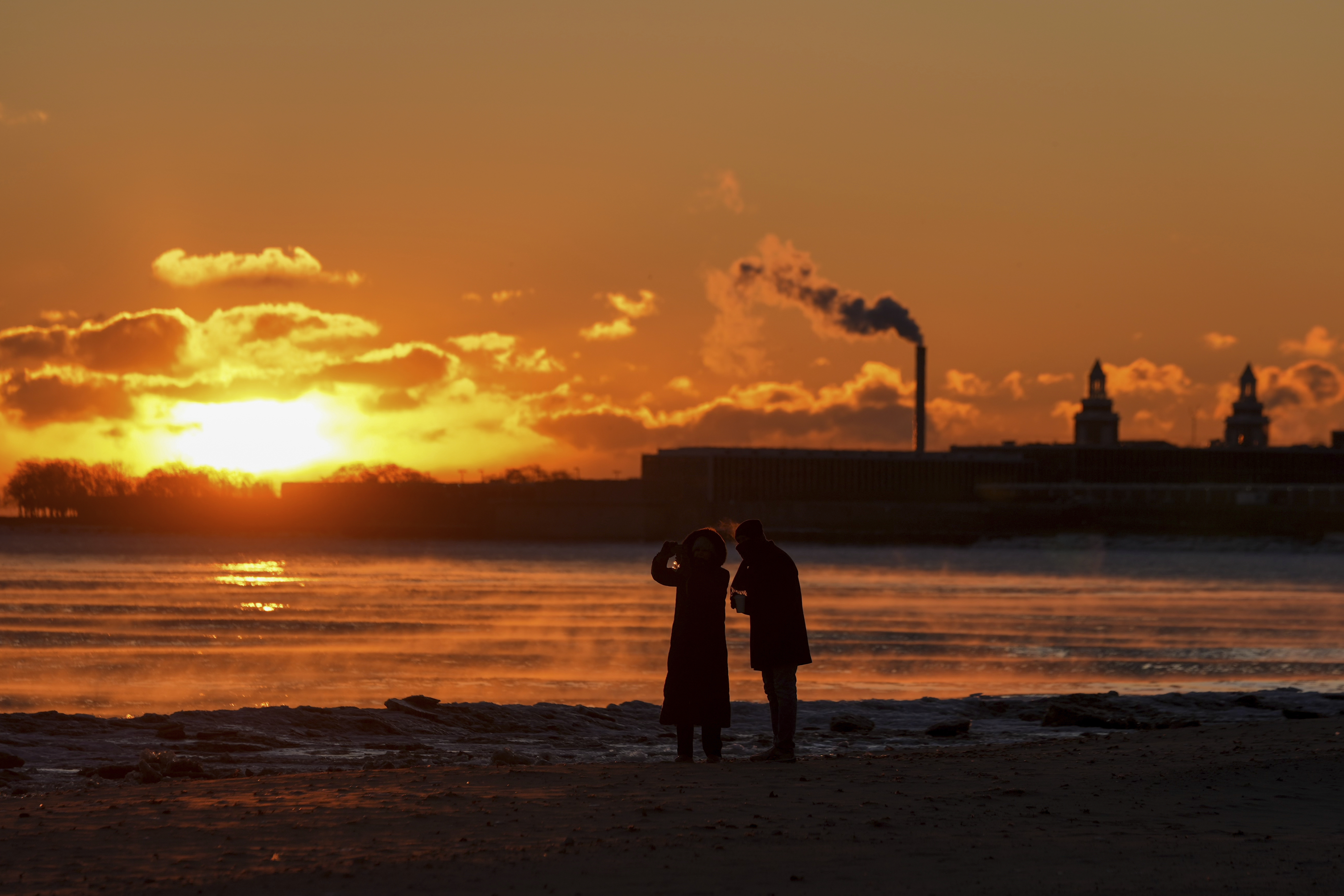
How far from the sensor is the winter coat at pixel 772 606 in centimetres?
1167

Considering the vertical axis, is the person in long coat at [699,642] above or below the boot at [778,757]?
above

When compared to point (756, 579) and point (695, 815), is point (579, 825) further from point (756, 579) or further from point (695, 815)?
point (756, 579)

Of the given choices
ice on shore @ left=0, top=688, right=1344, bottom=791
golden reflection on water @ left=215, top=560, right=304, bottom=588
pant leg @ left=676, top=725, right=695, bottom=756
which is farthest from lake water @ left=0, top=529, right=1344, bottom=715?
pant leg @ left=676, top=725, right=695, bottom=756

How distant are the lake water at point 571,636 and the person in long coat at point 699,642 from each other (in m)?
7.04

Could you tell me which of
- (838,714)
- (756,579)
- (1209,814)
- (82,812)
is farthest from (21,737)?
(1209,814)

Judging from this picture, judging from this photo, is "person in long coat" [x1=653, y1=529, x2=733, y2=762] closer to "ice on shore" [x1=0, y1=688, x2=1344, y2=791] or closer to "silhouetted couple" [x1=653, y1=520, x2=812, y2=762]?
"silhouetted couple" [x1=653, y1=520, x2=812, y2=762]

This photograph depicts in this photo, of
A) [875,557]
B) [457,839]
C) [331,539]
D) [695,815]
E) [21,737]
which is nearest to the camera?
[457,839]

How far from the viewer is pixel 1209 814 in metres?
9.09

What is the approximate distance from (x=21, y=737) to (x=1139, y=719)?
11.7 m

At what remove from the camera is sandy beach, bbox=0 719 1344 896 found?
709cm

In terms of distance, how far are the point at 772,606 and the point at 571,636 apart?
738 inches

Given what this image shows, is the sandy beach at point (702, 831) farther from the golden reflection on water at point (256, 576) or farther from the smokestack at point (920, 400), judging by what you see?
the smokestack at point (920, 400)

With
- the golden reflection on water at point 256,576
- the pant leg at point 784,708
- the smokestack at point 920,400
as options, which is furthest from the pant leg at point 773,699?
the smokestack at point 920,400

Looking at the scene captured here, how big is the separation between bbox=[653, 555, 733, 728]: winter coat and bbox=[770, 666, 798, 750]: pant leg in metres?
0.41
